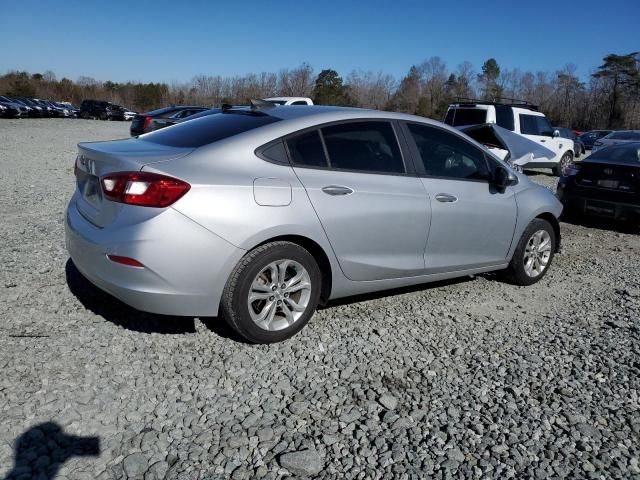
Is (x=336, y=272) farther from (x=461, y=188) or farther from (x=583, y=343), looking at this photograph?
(x=583, y=343)

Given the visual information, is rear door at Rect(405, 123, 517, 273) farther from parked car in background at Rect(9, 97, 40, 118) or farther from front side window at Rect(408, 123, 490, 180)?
parked car in background at Rect(9, 97, 40, 118)

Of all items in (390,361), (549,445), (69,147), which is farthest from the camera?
(69,147)

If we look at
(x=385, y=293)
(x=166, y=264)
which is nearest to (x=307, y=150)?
(x=166, y=264)

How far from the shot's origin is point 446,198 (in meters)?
4.42

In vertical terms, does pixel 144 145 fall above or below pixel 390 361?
above

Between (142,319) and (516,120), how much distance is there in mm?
12776

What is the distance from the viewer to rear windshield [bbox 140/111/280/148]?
373 cm

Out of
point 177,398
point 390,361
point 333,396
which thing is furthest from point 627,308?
point 177,398

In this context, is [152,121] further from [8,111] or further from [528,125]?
[8,111]

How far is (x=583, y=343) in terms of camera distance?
13.4 feet

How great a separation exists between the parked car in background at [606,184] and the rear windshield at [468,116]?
4.97 m

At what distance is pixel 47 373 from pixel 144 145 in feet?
5.36

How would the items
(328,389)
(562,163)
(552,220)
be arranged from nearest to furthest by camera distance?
(328,389)
(552,220)
(562,163)

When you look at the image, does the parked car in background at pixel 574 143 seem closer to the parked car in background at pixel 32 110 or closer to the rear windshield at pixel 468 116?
the rear windshield at pixel 468 116
